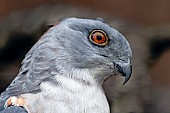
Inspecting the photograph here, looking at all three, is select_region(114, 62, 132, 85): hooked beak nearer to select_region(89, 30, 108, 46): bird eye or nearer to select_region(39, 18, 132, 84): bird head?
select_region(39, 18, 132, 84): bird head

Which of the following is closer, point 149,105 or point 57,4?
point 149,105

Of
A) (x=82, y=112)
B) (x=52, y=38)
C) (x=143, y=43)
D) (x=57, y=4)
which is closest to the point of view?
(x=82, y=112)

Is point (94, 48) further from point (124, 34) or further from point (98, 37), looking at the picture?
point (124, 34)

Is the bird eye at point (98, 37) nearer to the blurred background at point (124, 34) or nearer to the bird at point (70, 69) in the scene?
the bird at point (70, 69)

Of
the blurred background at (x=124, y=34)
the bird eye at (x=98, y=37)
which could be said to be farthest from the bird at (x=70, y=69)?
the blurred background at (x=124, y=34)

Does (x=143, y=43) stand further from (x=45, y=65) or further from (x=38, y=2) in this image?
(x=45, y=65)

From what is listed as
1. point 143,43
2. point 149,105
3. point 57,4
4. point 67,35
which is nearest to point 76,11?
point 57,4

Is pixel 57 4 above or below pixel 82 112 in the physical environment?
above
